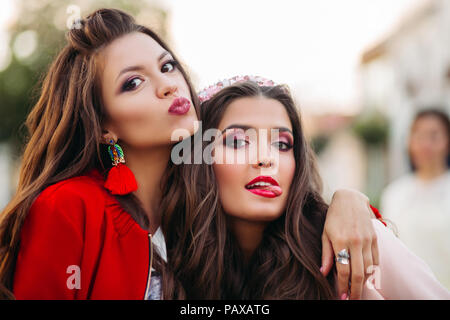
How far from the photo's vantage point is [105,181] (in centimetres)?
224

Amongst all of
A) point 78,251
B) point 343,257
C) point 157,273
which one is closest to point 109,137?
point 78,251

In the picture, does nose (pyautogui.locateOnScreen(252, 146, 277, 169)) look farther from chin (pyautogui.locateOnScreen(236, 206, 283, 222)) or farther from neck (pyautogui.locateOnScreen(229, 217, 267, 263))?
neck (pyautogui.locateOnScreen(229, 217, 267, 263))

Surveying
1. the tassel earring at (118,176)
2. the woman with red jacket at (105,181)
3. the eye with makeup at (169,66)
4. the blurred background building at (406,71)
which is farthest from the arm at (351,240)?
the blurred background building at (406,71)

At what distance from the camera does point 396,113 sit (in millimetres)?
18531

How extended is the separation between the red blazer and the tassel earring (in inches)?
4.8

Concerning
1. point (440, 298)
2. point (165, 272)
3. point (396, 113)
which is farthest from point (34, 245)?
point (396, 113)

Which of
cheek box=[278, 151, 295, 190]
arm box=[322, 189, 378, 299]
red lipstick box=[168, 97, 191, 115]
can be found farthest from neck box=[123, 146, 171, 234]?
arm box=[322, 189, 378, 299]

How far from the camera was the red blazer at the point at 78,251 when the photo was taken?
5.89 feet

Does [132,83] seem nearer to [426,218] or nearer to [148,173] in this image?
[148,173]

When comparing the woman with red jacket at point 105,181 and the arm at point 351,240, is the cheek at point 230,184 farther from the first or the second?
the arm at point 351,240

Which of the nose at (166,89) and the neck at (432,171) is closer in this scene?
the nose at (166,89)

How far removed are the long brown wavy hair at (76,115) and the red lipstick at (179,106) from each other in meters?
0.39

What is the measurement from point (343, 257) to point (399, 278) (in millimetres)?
307

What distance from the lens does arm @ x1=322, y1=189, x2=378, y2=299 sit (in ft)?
6.30
